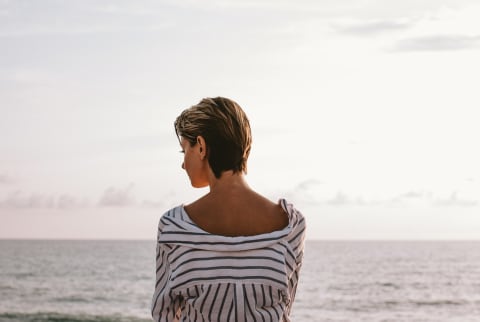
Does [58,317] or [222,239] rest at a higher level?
[222,239]

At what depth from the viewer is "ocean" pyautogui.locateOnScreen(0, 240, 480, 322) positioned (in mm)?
27234

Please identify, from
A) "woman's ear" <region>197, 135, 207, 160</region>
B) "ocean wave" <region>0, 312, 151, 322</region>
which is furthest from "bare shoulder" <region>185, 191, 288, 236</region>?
"ocean wave" <region>0, 312, 151, 322</region>

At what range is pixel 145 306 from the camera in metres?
29.3

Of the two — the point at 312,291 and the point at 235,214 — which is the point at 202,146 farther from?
the point at 312,291

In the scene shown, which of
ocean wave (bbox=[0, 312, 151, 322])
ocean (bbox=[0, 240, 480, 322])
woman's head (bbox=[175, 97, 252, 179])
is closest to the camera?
woman's head (bbox=[175, 97, 252, 179])

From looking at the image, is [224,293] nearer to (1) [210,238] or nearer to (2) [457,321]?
(1) [210,238]

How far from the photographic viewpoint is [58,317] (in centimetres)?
2483

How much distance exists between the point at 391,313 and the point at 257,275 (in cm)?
2720

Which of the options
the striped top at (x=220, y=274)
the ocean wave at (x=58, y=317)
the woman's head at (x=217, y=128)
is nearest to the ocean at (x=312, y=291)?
the ocean wave at (x=58, y=317)

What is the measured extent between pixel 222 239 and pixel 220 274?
0.29ft

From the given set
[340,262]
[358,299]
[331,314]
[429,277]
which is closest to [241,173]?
[331,314]

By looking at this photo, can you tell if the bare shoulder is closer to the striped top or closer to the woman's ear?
the striped top

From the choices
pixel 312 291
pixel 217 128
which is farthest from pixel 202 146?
pixel 312 291

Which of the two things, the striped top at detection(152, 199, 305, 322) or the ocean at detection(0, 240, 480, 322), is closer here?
the striped top at detection(152, 199, 305, 322)
